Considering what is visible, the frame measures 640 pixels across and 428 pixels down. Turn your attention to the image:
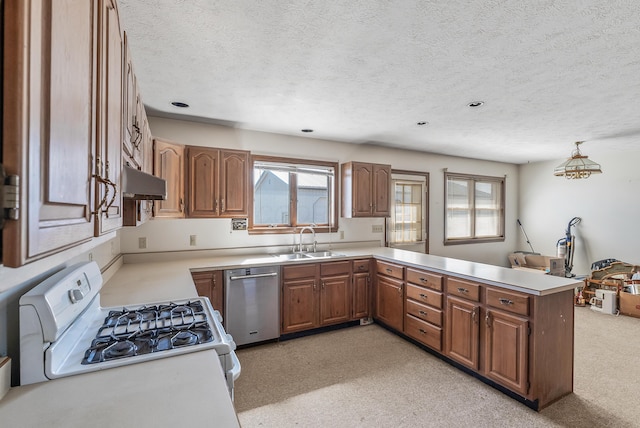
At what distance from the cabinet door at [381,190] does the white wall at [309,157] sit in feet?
1.15

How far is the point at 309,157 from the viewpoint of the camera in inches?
157

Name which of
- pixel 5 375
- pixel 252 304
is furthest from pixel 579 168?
pixel 5 375

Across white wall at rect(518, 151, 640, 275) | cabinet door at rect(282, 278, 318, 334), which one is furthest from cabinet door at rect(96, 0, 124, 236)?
white wall at rect(518, 151, 640, 275)

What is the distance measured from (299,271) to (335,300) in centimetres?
59

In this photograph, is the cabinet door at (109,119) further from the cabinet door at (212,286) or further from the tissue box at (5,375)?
the cabinet door at (212,286)

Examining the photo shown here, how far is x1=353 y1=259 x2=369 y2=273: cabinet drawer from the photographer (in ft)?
11.7

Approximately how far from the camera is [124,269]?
2.76m

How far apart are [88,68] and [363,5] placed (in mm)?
1241

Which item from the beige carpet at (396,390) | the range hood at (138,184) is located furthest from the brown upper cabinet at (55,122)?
the beige carpet at (396,390)

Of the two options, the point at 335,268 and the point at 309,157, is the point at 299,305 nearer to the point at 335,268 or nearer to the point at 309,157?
the point at 335,268

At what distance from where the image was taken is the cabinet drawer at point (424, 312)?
9.21 ft

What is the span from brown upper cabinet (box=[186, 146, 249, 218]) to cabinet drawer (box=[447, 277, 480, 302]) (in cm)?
216

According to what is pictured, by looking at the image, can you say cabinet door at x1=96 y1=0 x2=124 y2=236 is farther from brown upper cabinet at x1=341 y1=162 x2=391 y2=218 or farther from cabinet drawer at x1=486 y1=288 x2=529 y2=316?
brown upper cabinet at x1=341 y1=162 x2=391 y2=218

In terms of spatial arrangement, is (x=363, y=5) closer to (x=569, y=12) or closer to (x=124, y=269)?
(x=569, y=12)
